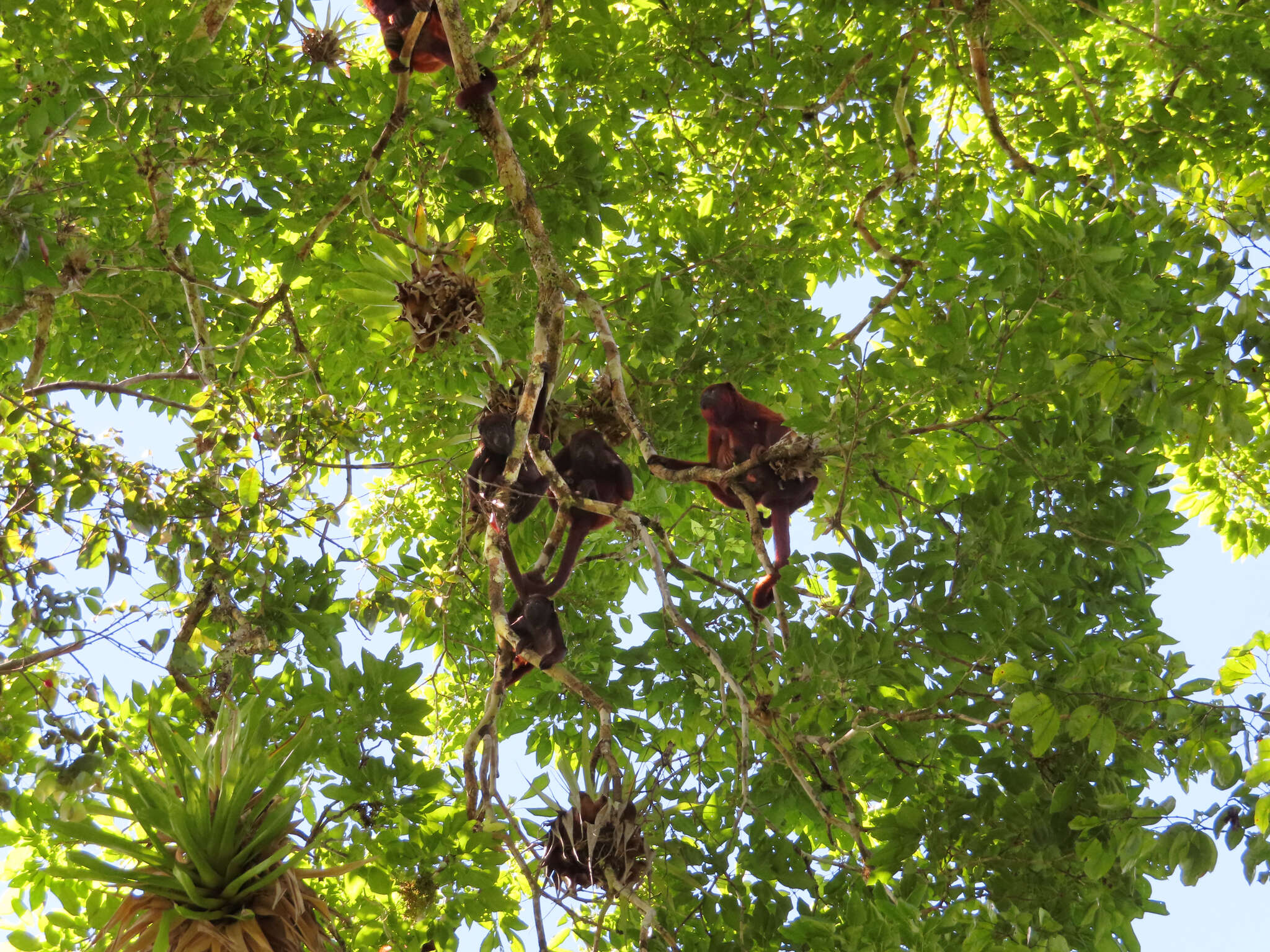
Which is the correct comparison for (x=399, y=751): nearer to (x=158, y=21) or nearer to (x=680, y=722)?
(x=680, y=722)

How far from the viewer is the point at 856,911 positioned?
2.73 m

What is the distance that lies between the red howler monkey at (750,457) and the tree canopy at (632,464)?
109mm

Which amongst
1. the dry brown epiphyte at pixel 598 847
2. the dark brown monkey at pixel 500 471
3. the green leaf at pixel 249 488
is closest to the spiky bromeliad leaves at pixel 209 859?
the dry brown epiphyte at pixel 598 847

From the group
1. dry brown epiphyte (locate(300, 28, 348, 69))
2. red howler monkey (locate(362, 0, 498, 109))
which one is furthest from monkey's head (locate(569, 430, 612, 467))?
dry brown epiphyte (locate(300, 28, 348, 69))

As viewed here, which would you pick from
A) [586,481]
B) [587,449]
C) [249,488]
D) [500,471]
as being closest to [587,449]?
[587,449]

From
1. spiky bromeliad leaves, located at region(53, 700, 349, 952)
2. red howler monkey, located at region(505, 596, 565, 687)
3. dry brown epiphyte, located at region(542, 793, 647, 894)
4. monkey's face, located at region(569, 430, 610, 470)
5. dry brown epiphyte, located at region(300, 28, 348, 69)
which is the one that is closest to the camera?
spiky bromeliad leaves, located at region(53, 700, 349, 952)

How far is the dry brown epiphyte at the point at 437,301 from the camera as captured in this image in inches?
121

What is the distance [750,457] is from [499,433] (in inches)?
32.4

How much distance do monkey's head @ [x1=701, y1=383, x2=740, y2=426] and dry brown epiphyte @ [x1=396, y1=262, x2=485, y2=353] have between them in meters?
0.98

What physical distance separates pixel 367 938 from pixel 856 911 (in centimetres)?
136

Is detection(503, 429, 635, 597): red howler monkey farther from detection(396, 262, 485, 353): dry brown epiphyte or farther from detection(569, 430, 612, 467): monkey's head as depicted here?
detection(396, 262, 485, 353): dry brown epiphyte

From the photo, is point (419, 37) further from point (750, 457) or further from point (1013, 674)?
point (1013, 674)

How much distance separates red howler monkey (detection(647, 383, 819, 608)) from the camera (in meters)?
3.44

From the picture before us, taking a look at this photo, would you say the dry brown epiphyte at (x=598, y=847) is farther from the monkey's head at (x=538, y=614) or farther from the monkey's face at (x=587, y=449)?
the monkey's face at (x=587, y=449)
